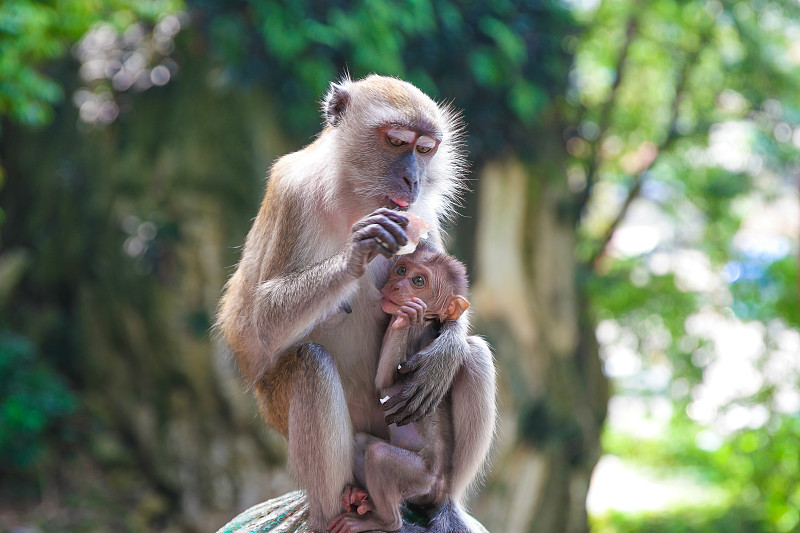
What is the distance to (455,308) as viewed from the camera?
10.9 ft

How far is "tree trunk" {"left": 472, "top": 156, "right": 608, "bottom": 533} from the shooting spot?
8461 millimetres

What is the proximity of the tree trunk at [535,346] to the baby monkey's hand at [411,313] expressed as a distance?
16.7 feet

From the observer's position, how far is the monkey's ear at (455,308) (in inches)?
131

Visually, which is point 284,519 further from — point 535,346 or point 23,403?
point 535,346

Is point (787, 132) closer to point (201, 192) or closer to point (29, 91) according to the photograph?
point (201, 192)

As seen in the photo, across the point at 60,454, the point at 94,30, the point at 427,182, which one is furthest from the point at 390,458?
the point at 94,30

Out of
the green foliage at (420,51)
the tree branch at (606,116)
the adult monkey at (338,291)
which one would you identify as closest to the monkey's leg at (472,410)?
the adult monkey at (338,291)

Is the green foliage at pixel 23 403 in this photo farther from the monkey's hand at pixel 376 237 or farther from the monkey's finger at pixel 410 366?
the monkey's hand at pixel 376 237

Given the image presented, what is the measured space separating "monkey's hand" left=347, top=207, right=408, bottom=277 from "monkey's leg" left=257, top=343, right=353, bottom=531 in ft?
1.48

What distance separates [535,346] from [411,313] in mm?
5934

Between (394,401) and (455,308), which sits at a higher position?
(455,308)

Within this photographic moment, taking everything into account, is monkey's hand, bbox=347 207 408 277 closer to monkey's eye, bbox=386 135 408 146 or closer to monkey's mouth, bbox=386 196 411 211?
monkey's mouth, bbox=386 196 411 211

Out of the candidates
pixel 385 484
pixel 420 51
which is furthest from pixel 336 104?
pixel 420 51

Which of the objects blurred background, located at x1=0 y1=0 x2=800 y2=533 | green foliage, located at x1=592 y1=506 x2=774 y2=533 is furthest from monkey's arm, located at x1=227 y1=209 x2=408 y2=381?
green foliage, located at x1=592 y1=506 x2=774 y2=533
